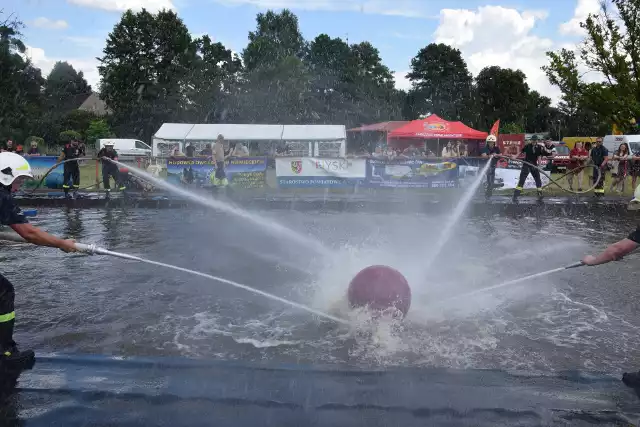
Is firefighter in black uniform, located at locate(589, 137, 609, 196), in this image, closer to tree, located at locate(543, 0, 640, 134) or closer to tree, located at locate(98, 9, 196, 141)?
tree, located at locate(543, 0, 640, 134)

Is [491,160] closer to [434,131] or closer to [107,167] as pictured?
[107,167]

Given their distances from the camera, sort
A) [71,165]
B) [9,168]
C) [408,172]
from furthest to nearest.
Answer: [408,172]
[71,165]
[9,168]

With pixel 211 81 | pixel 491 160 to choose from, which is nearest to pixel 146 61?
pixel 211 81

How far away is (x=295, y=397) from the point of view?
13.5 ft

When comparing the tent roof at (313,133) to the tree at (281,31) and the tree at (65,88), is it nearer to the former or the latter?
the tree at (281,31)

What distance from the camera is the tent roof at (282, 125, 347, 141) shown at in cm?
3034

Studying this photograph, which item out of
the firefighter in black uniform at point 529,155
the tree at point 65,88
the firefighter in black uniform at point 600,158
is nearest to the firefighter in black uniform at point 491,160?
the firefighter in black uniform at point 529,155

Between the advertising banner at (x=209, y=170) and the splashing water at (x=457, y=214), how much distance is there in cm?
713

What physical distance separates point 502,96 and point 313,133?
167 ft

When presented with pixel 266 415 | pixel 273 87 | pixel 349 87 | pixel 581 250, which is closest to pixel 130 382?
pixel 266 415

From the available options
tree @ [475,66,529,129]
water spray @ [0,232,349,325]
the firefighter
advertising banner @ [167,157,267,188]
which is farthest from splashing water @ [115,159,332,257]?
tree @ [475,66,529,129]

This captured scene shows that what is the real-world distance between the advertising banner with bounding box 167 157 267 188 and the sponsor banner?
13.1 ft

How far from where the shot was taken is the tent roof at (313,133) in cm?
3034

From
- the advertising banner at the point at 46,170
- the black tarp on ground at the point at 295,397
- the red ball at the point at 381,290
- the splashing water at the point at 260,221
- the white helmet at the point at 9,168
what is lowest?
the black tarp on ground at the point at 295,397
